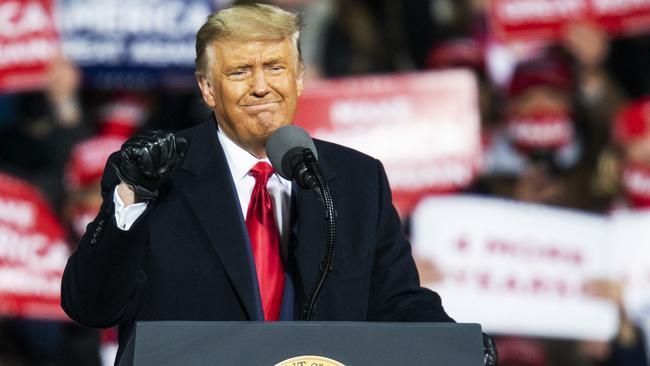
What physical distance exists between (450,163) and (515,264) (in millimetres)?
505

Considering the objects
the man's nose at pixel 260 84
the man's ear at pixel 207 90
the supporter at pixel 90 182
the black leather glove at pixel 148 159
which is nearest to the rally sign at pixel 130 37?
the supporter at pixel 90 182

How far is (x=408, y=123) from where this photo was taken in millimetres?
6766

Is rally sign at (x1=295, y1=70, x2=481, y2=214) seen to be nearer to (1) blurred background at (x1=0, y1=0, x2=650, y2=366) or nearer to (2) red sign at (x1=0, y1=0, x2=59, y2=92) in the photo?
(1) blurred background at (x1=0, y1=0, x2=650, y2=366)

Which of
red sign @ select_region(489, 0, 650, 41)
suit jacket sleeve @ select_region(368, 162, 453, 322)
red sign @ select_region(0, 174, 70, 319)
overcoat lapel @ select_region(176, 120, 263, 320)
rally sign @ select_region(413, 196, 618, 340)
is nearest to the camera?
overcoat lapel @ select_region(176, 120, 263, 320)

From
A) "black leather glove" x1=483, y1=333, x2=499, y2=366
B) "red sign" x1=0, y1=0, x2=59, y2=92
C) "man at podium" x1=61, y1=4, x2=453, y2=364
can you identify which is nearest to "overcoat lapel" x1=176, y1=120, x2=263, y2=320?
"man at podium" x1=61, y1=4, x2=453, y2=364

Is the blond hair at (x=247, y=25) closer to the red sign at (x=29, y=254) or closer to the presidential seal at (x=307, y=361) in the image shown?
the presidential seal at (x=307, y=361)

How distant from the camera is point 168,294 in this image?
2.99 meters

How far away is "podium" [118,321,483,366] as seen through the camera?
2559mm

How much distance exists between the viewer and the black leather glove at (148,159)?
8.98ft

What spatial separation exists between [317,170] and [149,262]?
1.33 ft

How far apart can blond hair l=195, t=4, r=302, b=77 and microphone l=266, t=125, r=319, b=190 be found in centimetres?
25

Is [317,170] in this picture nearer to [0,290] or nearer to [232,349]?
[232,349]

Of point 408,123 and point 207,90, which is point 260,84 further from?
point 408,123

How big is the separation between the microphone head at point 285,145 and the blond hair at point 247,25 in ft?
0.84
